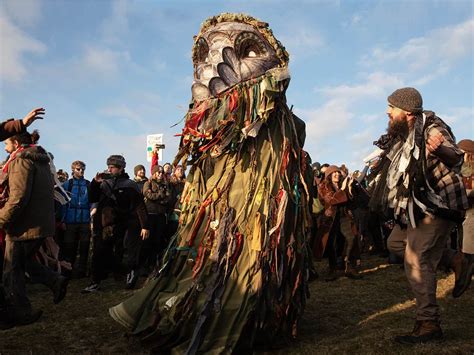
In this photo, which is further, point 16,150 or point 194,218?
point 16,150

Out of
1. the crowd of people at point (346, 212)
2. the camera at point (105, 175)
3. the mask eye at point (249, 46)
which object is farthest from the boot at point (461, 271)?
the camera at point (105, 175)

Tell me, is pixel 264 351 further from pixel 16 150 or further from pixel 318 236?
pixel 318 236

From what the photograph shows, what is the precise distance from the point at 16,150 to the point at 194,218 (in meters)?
2.28

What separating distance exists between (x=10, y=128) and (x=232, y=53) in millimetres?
2264

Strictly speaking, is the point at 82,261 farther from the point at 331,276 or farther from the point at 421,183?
the point at 421,183

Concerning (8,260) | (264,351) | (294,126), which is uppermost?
(294,126)

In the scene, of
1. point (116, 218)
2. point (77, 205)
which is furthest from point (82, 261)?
point (116, 218)

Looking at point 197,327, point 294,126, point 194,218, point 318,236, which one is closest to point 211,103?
point 294,126

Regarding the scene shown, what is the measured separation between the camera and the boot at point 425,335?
377 centimetres

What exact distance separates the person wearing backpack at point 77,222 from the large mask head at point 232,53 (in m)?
4.32

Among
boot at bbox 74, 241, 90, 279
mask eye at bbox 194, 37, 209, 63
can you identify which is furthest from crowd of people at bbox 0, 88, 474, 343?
mask eye at bbox 194, 37, 209, 63

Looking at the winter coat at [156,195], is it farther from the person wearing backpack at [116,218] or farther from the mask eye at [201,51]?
the mask eye at [201,51]

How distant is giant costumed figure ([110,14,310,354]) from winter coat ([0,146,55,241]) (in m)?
1.46

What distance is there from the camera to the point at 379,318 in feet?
15.9
